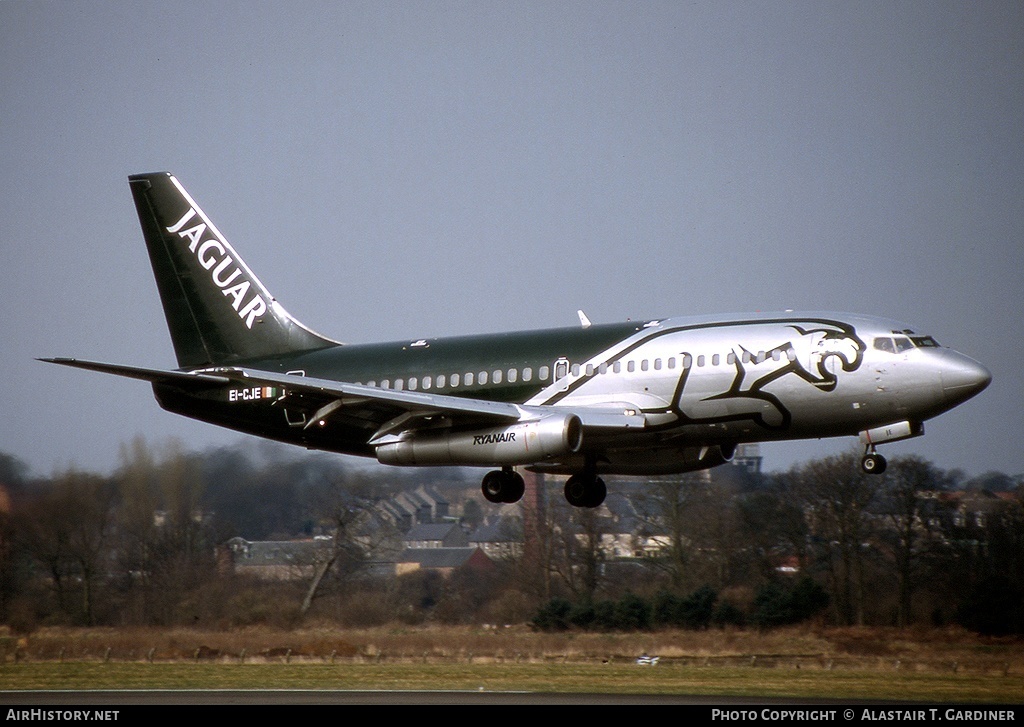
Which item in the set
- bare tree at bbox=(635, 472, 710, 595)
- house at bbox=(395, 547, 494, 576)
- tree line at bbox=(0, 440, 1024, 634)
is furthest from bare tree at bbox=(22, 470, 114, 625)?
bare tree at bbox=(635, 472, 710, 595)

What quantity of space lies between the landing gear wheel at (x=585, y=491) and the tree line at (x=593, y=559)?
465 inches

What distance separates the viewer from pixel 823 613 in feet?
173

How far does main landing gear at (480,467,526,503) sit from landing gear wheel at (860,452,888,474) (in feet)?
34.8

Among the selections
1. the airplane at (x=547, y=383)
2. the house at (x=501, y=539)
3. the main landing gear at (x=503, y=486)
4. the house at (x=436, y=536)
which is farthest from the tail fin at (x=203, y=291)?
the house at (x=436, y=536)

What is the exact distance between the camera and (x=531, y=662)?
4366 cm

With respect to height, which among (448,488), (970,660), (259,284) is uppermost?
(259,284)

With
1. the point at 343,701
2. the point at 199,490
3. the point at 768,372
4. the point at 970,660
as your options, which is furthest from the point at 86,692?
the point at 970,660

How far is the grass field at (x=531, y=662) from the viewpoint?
35.6 metres

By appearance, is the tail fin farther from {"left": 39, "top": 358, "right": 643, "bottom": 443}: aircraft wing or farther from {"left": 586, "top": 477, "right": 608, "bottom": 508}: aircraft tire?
{"left": 586, "top": 477, "right": 608, "bottom": 508}: aircraft tire

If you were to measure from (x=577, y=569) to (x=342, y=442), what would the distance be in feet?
67.6

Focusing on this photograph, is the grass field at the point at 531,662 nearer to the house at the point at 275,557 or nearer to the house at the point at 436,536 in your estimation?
the house at the point at 275,557

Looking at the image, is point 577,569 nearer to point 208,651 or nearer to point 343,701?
point 208,651

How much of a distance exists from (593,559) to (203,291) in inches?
928

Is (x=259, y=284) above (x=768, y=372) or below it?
above
